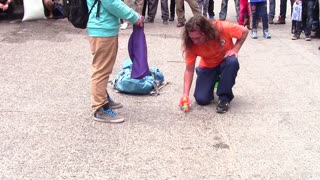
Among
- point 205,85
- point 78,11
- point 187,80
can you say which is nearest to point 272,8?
point 205,85

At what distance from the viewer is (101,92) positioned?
14.5ft

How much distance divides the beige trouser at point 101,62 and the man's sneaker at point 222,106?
1.17m

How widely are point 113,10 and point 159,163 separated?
1454 millimetres

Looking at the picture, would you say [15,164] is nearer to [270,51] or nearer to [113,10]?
[113,10]

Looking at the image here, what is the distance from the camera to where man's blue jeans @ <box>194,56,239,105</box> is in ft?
15.7

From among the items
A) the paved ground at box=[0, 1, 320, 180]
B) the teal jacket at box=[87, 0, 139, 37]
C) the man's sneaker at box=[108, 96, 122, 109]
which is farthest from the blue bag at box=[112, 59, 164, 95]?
the teal jacket at box=[87, 0, 139, 37]

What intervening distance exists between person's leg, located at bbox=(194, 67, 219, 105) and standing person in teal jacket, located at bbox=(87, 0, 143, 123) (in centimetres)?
93

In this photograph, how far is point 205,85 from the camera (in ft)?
16.4

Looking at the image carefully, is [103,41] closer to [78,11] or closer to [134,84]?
[78,11]

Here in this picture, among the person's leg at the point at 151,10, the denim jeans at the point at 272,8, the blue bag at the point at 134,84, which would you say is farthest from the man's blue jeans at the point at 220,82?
the denim jeans at the point at 272,8

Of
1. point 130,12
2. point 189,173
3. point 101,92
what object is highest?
point 130,12

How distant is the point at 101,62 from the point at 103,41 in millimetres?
206

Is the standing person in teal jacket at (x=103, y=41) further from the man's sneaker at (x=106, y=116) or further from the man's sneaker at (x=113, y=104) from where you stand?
the man's sneaker at (x=113, y=104)

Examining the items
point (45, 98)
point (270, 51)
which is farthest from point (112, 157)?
point (270, 51)
